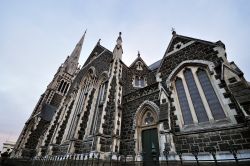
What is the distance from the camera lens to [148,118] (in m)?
9.11

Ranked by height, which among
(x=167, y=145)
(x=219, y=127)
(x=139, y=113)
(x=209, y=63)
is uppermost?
(x=209, y=63)

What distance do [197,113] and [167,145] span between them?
7.62 feet

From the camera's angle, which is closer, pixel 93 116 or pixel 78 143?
pixel 78 143

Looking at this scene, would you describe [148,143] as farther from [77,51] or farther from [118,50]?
[77,51]

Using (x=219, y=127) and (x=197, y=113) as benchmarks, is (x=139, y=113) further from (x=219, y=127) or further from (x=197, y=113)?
(x=219, y=127)

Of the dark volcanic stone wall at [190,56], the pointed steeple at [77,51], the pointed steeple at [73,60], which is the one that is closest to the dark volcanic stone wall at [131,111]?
the dark volcanic stone wall at [190,56]

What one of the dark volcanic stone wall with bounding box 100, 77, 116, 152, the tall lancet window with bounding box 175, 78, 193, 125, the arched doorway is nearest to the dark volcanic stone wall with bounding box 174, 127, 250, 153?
the tall lancet window with bounding box 175, 78, 193, 125

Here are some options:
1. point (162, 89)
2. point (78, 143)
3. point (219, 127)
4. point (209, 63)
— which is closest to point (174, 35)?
point (209, 63)

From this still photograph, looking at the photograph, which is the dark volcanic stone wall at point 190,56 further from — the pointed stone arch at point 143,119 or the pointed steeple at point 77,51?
the pointed steeple at point 77,51

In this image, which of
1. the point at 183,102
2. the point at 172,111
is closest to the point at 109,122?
the point at 172,111

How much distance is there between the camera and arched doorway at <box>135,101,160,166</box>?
26.5ft

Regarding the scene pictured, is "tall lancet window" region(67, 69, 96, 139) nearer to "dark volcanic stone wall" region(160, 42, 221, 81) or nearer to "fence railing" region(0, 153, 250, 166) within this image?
"fence railing" region(0, 153, 250, 166)

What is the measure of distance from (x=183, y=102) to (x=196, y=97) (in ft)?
2.43

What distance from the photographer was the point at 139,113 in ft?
31.1
